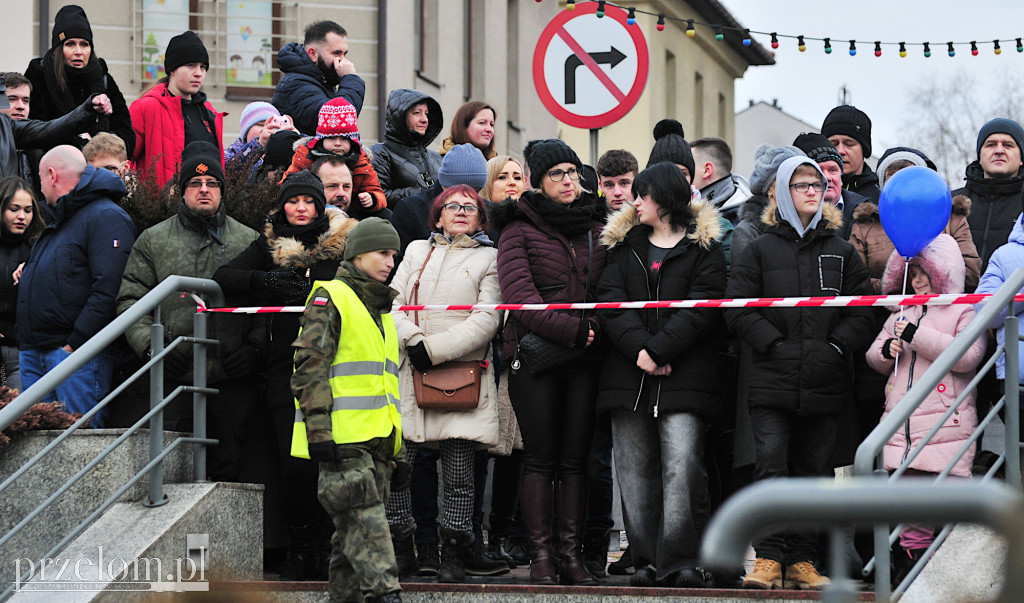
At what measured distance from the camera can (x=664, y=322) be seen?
24.4 ft

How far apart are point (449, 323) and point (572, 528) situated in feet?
4.34

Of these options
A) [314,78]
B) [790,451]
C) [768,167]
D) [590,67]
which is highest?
[314,78]

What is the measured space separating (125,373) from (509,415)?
7.64ft

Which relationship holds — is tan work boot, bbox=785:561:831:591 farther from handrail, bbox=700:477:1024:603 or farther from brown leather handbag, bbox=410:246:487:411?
handrail, bbox=700:477:1024:603

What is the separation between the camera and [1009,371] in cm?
660

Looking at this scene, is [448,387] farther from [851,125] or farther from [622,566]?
[851,125]

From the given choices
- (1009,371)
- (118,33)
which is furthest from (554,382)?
(118,33)

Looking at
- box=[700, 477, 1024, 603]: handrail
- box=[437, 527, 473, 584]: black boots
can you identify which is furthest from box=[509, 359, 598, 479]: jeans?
box=[700, 477, 1024, 603]: handrail

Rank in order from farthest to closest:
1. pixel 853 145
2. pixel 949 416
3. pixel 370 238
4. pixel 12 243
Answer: pixel 853 145 → pixel 12 243 → pixel 370 238 → pixel 949 416

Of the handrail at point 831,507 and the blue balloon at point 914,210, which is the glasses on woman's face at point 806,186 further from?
the handrail at point 831,507

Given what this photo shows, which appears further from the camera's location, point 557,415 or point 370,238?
point 557,415

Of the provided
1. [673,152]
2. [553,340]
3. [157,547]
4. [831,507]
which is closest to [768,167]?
[673,152]

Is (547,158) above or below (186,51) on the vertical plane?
below

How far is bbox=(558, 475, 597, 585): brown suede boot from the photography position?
7.30 meters
